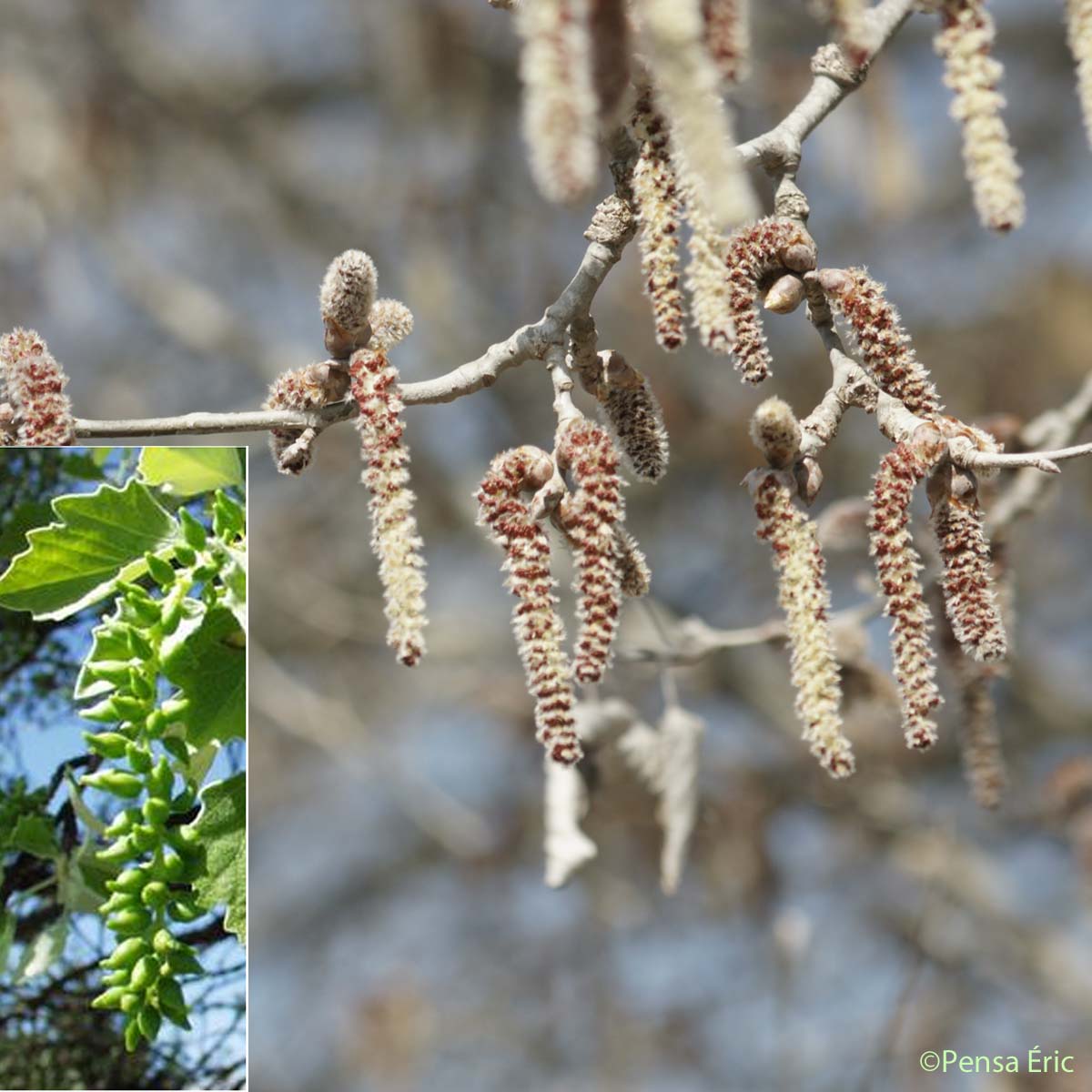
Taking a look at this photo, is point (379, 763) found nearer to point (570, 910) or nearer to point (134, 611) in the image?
point (570, 910)

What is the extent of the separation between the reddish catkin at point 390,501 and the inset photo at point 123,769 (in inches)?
14.8

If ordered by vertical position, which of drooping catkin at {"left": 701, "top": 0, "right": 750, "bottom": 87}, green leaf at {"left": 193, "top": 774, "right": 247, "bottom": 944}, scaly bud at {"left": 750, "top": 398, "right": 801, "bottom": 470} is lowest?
green leaf at {"left": 193, "top": 774, "right": 247, "bottom": 944}

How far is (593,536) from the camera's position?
1257 millimetres

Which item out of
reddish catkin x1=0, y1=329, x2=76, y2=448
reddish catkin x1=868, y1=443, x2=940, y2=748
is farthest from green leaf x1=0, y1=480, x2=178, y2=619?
reddish catkin x1=868, y1=443, x2=940, y2=748

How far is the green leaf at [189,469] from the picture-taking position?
1671 mm

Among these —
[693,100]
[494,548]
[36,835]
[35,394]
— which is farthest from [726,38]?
[494,548]

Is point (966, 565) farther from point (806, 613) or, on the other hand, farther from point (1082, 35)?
point (1082, 35)

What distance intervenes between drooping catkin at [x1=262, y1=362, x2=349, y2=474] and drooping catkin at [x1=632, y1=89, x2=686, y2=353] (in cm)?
30

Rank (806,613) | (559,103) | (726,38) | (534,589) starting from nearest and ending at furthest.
Result: (559,103) → (726,38) → (534,589) → (806,613)

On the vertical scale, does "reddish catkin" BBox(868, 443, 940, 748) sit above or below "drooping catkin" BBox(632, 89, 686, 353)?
below

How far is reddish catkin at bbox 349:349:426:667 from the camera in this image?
46.8 inches

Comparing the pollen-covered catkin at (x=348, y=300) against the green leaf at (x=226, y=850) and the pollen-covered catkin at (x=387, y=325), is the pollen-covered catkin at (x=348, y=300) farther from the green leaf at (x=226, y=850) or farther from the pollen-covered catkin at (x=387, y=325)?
the green leaf at (x=226, y=850)

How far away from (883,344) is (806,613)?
24 cm

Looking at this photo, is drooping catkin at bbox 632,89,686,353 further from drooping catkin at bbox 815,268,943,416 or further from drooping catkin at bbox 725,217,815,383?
drooping catkin at bbox 815,268,943,416
